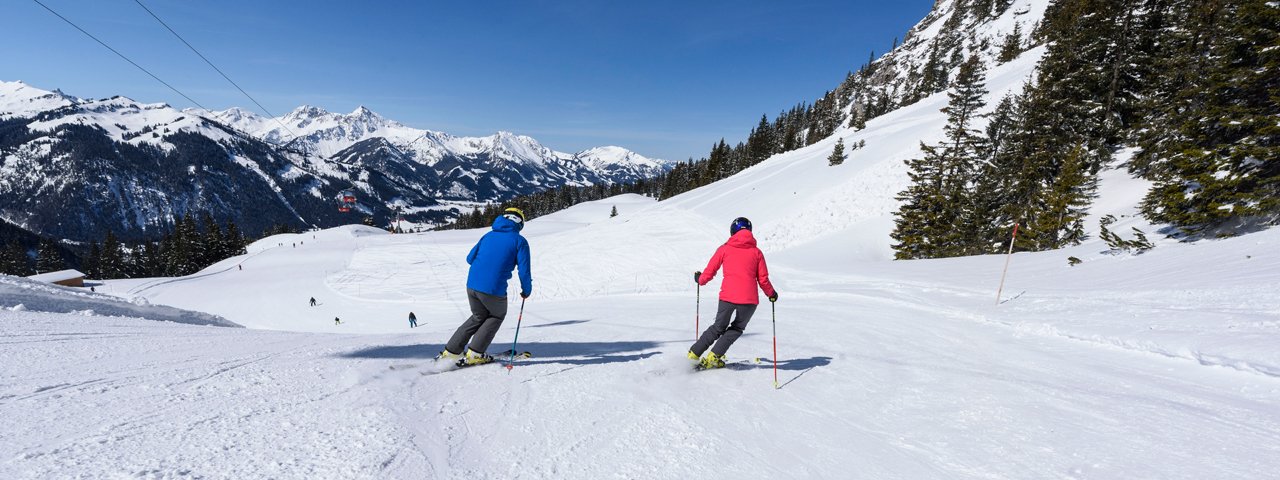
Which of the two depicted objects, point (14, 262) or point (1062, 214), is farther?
point (14, 262)

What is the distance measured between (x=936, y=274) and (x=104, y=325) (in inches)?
782

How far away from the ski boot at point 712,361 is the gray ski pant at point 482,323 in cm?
262

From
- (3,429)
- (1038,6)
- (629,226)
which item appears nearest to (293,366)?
(3,429)

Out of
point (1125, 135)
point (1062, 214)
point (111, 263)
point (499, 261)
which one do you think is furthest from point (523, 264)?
point (111, 263)

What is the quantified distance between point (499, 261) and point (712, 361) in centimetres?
299

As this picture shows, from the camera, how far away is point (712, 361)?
19.7 feet

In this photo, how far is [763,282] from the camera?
18.9 feet

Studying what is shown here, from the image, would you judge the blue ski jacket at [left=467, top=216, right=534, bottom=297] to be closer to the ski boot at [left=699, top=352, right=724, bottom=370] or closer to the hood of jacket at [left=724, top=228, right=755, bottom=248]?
the ski boot at [left=699, top=352, right=724, bottom=370]

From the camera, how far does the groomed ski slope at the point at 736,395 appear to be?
3.34 metres

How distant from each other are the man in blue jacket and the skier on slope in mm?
2375

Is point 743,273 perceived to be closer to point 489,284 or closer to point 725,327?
point 725,327

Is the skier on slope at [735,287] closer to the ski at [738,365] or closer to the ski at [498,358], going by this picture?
the ski at [738,365]

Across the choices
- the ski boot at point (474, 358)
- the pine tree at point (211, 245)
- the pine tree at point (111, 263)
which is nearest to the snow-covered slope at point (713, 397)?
the ski boot at point (474, 358)

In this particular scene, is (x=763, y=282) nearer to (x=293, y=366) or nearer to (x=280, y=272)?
(x=293, y=366)
